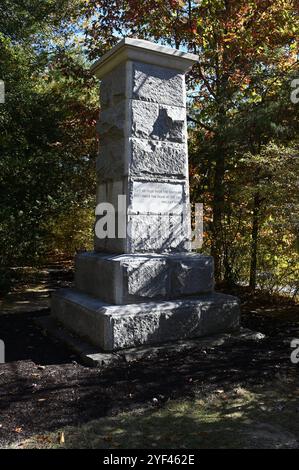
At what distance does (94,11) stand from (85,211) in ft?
15.1

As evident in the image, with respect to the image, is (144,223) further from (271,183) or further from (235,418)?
(235,418)

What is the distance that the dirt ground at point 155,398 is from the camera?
8.70 ft

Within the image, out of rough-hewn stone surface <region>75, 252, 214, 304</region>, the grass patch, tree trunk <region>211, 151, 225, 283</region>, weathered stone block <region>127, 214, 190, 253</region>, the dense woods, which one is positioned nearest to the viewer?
the grass patch

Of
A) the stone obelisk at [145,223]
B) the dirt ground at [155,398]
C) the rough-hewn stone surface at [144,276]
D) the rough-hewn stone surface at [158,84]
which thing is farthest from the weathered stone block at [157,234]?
the rough-hewn stone surface at [158,84]

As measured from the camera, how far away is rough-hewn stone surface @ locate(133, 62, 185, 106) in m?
4.88

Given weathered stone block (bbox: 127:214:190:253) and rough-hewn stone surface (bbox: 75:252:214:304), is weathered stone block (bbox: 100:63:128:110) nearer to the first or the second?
weathered stone block (bbox: 127:214:190:253)

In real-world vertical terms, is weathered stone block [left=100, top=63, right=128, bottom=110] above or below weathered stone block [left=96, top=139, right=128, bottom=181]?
above

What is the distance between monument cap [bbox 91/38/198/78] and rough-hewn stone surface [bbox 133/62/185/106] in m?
0.07

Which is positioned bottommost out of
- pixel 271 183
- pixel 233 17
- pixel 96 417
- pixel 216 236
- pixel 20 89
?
pixel 96 417

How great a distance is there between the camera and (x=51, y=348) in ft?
14.6

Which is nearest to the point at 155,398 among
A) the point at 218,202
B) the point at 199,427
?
the point at 199,427

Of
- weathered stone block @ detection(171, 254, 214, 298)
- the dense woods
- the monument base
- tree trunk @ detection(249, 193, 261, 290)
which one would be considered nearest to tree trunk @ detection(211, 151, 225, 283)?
the dense woods

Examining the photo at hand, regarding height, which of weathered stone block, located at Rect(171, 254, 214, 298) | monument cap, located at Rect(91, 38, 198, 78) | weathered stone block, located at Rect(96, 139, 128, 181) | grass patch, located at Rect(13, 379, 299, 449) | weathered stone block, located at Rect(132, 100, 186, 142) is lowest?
grass patch, located at Rect(13, 379, 299, 449)

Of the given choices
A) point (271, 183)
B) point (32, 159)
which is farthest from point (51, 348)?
point (32, 159)
